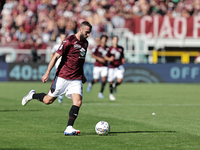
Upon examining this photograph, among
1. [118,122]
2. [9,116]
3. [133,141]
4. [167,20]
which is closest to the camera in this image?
[133,141]

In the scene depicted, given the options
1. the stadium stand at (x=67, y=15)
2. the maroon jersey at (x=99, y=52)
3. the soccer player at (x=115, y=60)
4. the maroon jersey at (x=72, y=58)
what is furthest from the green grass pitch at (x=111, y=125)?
the stadium stand at (x=67, y=15)

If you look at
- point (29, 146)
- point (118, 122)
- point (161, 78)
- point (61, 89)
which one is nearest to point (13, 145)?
point (29, 146)

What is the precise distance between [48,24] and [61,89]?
2056cm

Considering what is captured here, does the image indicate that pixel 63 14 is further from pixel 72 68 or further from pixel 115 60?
pixel 72 68

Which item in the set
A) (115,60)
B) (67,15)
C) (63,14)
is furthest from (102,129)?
(63,14)

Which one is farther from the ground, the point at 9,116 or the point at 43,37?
the point at 43,37

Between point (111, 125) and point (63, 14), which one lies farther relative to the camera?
point (63, 14)

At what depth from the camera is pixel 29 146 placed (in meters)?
6.90

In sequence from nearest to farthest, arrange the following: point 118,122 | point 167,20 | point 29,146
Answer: point 29,146
point 118,122
point 167,20

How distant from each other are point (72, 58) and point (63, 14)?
21.5 metres

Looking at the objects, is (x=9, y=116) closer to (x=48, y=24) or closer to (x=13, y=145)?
(x=13, y=145)

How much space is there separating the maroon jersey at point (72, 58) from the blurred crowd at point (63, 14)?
61.0ft

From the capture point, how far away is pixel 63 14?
97.0 feet

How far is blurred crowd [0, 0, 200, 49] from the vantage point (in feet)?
92.3
